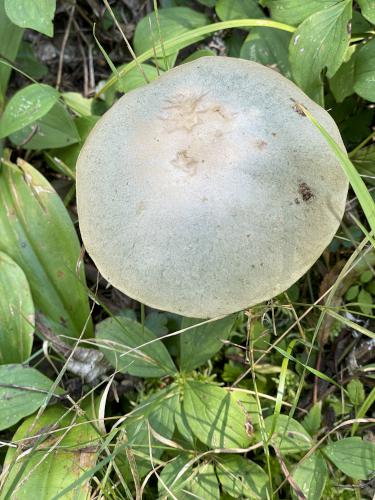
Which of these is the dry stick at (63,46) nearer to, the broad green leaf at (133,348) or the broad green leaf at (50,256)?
the broad green leaf at (50,256)

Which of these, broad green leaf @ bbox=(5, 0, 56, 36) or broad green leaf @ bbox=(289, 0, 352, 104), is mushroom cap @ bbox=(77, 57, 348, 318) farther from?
broad green leaf @ bbox=(5, 0, 56, 36)

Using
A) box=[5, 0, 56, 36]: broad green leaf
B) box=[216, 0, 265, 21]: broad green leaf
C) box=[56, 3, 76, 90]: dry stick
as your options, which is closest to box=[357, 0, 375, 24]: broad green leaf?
box=[216, 0, 265, 21]: broad green leaf

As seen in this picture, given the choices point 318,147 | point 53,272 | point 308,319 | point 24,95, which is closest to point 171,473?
point 308,319

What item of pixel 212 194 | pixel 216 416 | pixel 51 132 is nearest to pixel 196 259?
pixel 212 194

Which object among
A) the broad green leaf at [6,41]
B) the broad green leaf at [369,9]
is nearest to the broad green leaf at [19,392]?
the broad green leaf at [6,41]

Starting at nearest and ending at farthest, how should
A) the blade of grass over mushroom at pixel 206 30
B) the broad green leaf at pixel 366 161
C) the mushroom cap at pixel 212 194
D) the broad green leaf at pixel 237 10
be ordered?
the mushroom cap at pixel 212 194 < the blade of grass over mushroom at pixel 206 30 < the broad green leaf at pixel 366 161 < the broad green leaf at pixel 237 10

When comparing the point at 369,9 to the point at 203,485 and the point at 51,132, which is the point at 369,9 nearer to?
the point at 51,132
